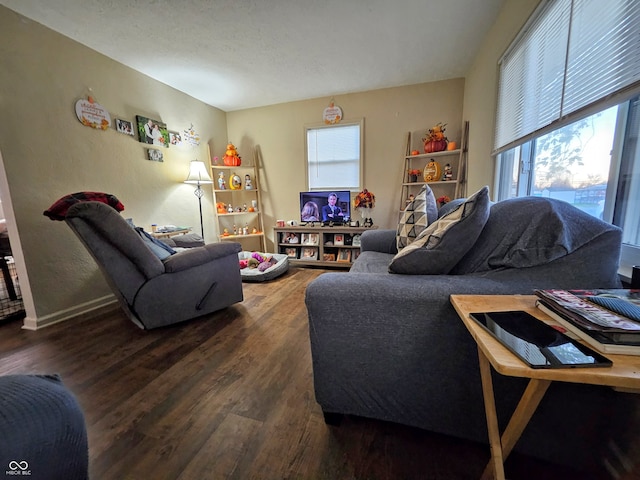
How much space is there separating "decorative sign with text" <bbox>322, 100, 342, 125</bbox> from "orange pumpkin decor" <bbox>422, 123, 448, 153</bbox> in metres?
1.23

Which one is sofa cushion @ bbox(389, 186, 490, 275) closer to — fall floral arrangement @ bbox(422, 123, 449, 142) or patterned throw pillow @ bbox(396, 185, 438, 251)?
patterned throw pillow @ bbox(396, 185, 438, 251)

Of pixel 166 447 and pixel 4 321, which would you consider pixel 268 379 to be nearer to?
pixel 166 447

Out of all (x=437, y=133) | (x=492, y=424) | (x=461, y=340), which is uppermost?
(x=437, y=133)

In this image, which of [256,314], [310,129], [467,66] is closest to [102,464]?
[256,314]

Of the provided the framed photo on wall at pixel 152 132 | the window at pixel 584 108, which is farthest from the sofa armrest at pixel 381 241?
the framed photo on wall at pixel 152 132

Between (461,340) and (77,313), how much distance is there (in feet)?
9.85

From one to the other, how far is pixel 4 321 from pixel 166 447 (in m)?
2.27

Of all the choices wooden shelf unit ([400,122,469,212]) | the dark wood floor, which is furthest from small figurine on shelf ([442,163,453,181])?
the dark wood floor

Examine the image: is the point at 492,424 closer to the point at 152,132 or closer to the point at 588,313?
the point at 588,313

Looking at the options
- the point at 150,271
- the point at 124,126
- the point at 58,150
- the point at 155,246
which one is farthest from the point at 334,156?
the point at 58,150

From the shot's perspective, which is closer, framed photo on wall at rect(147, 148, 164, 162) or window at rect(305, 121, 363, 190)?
framed photo on wall at rect(147, 148, 164, 162)

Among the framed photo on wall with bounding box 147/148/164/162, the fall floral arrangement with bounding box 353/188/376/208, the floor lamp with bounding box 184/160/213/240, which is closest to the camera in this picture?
the framed photo on wall with bounding box 147/148/164/162

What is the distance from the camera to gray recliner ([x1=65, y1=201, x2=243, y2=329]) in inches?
63.4

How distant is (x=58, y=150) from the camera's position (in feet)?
7.04
